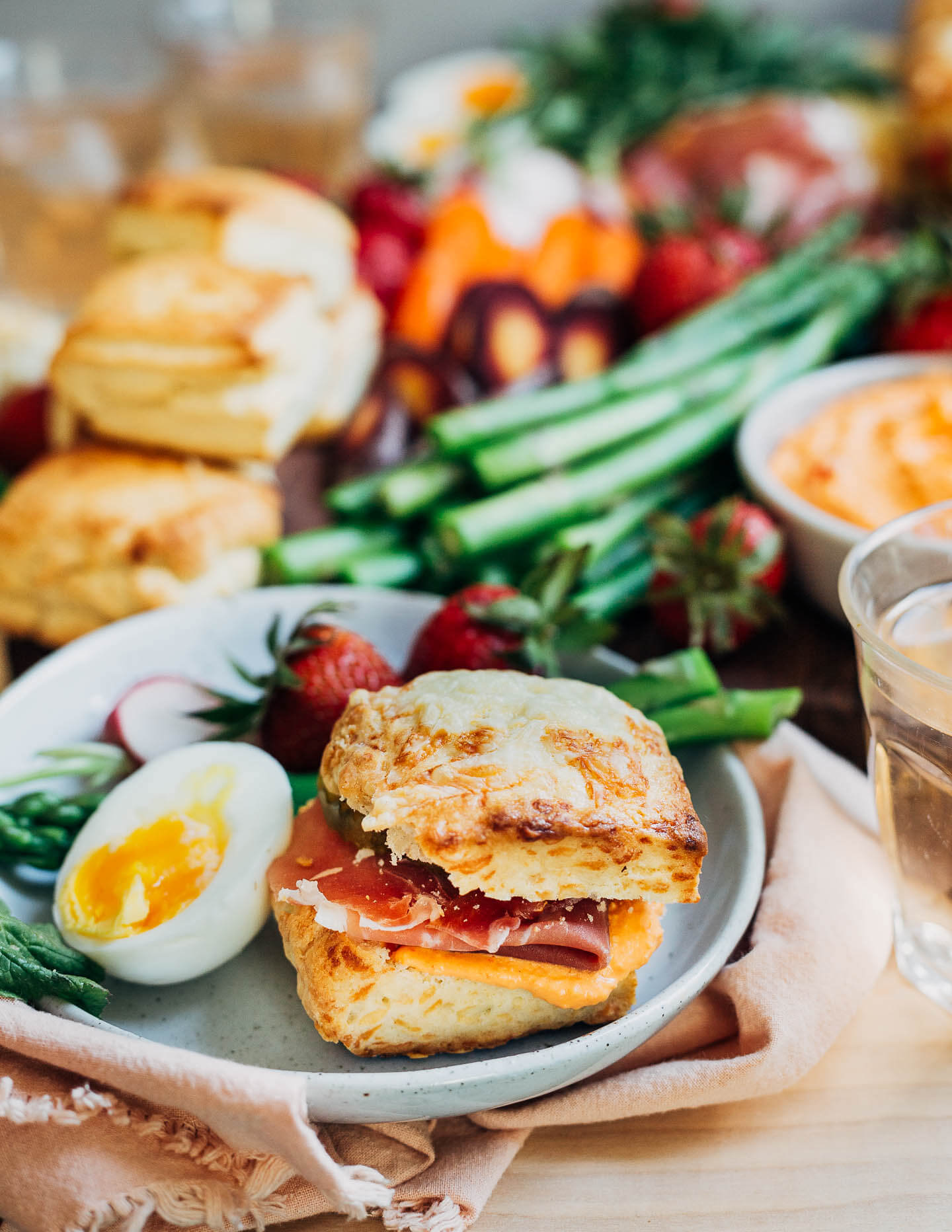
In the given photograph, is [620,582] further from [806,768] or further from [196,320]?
[196,320]

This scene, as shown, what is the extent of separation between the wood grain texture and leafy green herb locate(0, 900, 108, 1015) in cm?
35

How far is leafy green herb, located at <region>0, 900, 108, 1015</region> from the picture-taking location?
3.84 feet

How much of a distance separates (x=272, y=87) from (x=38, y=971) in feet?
10.8

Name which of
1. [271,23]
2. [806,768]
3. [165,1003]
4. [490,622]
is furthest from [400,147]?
[165,1003]

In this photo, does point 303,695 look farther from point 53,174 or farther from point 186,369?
point 53,174

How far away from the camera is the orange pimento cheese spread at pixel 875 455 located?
1.92 meters

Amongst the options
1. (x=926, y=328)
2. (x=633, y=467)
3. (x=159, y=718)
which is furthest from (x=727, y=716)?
(x=926, y=328)

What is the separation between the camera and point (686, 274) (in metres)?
2.79

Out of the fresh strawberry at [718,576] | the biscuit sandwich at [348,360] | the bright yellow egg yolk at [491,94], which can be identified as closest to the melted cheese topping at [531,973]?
the fresh strawberry at [718,576]

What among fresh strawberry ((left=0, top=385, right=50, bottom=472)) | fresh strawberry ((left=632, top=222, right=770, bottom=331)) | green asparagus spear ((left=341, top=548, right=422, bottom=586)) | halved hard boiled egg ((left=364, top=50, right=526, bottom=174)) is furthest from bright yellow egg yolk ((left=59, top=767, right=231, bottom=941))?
halved hard boiled egg ((left=364, top=50, right=526, bottom=174))

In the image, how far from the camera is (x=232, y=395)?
82.8 inches

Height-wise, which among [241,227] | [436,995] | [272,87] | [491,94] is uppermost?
[272,87]

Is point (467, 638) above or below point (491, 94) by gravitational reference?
below

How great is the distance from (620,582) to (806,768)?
575 mm
